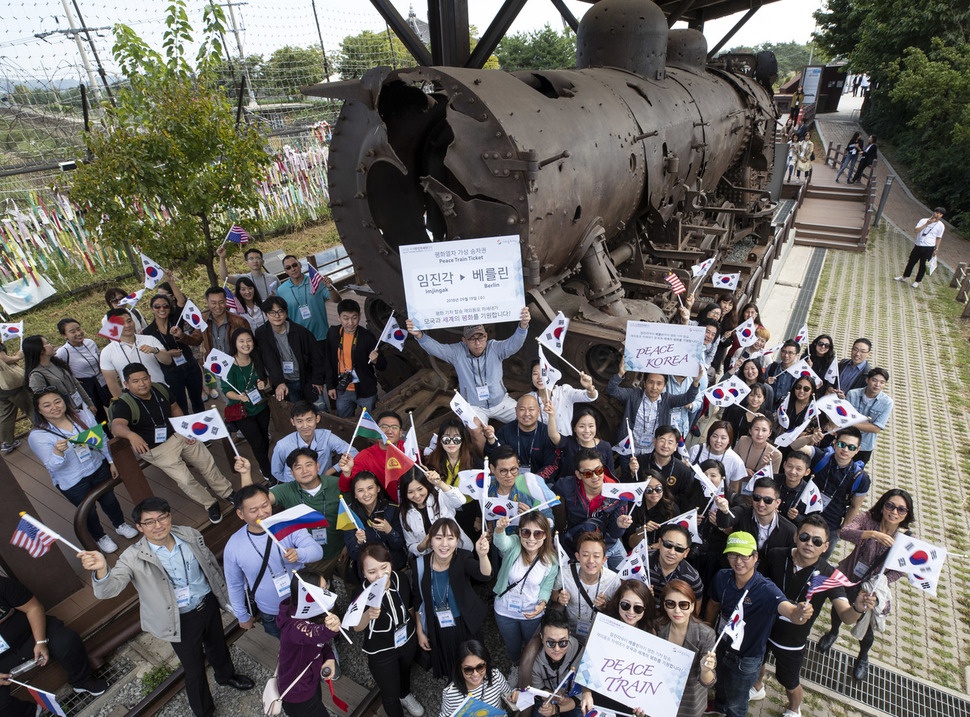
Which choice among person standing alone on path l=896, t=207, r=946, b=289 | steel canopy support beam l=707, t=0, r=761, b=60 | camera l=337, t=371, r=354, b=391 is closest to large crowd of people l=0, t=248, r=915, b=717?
camera l=337, t=371, r=354, b=391

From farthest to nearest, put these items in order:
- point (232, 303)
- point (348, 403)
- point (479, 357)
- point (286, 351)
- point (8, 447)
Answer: point (232, 303) < point (8, 447) < point (348, 403) < point (286, 351) < point (479, 357)

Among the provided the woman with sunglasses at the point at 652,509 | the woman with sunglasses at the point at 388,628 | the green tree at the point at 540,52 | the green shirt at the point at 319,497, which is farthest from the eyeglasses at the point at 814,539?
the green tree at the point at 540,52

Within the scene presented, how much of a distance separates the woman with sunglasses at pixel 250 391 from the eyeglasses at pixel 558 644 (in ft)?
12.5

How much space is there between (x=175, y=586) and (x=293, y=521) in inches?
38.1

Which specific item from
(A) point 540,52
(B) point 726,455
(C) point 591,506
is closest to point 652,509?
(C) point 591,506

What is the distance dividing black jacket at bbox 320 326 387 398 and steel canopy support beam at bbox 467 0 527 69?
3.22m

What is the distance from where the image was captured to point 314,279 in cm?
681

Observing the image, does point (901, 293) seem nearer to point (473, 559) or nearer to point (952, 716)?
point (952, 716)

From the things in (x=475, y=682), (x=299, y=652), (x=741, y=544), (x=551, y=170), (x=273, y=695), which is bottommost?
(x=475, y=682)

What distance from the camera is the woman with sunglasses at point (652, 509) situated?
437 cm

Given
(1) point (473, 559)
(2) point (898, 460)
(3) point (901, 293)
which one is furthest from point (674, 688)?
(3) point (901, 293)

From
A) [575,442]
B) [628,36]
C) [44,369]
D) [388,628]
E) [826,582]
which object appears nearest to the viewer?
[826,582]

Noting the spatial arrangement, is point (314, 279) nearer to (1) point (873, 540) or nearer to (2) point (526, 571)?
(2) point (526, 571)

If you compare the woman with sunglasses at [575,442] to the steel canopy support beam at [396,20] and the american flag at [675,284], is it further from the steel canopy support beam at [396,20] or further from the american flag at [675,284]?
the steel canopy support beam at [396,20]
